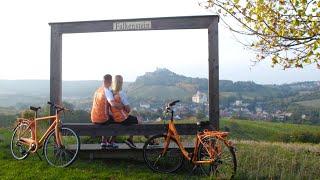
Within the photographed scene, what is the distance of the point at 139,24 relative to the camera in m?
11.6

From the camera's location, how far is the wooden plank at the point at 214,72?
1120 centimetres

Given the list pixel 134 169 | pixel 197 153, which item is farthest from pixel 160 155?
pixel 197 153

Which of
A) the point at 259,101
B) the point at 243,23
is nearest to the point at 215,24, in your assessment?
the point at 243,23

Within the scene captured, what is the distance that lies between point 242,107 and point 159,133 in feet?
158

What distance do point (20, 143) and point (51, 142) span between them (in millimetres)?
890

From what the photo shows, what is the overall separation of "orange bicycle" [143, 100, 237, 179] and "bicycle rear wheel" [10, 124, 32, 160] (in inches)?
112

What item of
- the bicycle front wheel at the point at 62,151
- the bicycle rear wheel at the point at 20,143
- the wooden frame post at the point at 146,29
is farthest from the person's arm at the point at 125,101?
the bicycle rear wheel at the point at 20,143

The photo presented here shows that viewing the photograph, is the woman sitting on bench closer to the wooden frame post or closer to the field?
the wooden frame post

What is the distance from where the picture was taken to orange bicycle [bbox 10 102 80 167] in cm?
1061

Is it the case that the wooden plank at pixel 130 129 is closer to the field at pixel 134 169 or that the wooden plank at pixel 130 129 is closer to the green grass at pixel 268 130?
the field at pixel 134 169

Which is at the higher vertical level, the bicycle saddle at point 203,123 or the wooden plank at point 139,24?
the wooden plank at point 139,24

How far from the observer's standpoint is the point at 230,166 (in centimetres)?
948

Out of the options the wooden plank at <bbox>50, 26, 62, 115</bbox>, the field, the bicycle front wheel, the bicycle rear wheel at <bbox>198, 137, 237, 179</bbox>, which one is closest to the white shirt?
the bicycle front wheel

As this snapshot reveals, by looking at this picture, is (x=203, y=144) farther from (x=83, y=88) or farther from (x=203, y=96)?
(x=83, y=88)
